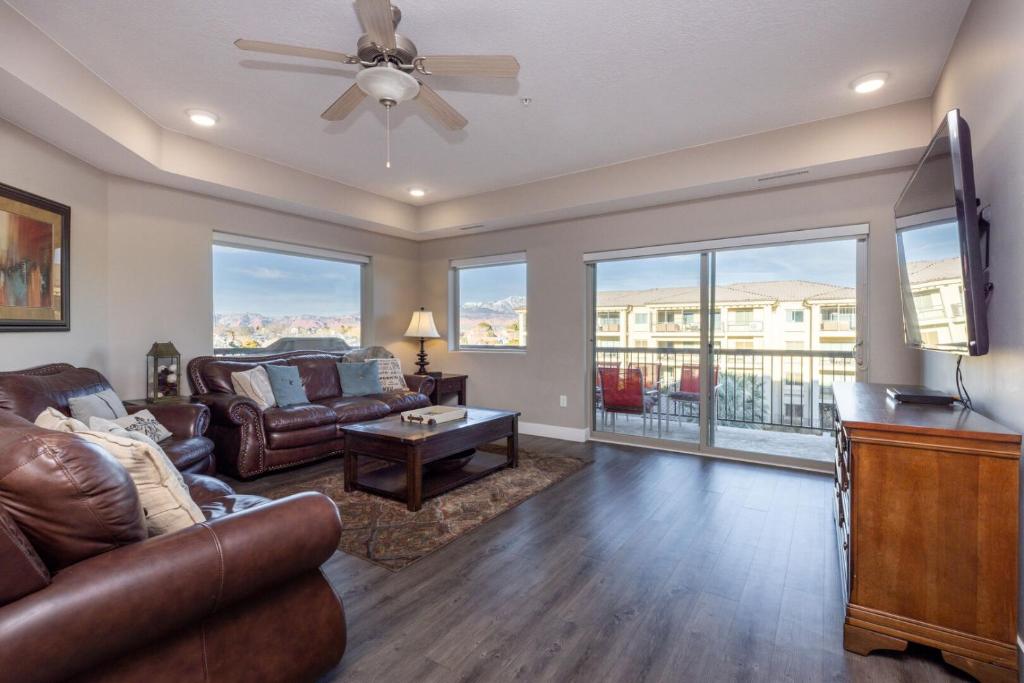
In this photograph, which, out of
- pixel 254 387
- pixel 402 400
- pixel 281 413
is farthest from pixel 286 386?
pixel 402 400

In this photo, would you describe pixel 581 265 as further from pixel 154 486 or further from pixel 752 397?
pixel 154 486

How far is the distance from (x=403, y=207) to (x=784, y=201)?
3.80 m

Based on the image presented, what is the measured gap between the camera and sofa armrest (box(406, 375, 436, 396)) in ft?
16.7

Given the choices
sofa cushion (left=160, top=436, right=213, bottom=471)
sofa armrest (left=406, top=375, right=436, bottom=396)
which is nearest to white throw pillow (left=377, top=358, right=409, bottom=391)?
sofa armrest (left=406, top=375, right=436, bottom=396)

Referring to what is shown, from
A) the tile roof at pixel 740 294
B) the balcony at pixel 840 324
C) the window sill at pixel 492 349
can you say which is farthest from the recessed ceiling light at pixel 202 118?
the balcony at pixel 840 324

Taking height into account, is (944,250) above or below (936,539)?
above

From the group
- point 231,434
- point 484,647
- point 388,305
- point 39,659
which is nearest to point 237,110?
point 231,434

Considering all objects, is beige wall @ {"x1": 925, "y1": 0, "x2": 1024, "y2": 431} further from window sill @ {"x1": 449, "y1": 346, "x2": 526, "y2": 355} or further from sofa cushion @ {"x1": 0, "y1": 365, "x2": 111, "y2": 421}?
sofa cushion @ {"x1": 0, "y1": 365, "x2": 111, "y2": 421}

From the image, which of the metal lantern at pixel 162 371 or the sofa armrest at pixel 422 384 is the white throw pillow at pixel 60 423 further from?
the sofa armrest at pixel 422 384

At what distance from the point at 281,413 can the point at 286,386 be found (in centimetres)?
46

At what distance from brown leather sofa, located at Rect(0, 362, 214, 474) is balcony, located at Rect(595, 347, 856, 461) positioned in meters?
3.55

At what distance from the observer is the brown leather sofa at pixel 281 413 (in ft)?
11.6

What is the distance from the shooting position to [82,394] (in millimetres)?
2797

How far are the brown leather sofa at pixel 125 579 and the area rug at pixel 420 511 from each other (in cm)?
103
